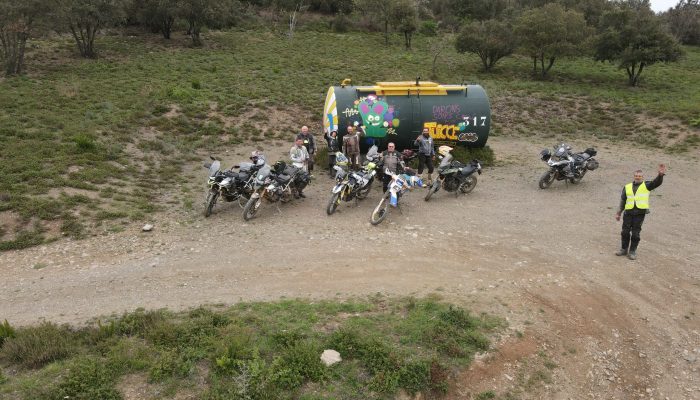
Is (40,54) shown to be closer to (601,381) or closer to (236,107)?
(236,107)

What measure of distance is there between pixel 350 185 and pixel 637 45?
2581 cm

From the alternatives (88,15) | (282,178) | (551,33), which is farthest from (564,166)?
(88,15)

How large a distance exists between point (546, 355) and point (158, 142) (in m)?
14.8

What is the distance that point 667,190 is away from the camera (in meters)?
14.9

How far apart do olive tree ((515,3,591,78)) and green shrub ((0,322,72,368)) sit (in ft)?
100

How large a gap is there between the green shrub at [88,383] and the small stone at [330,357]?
2.46 m

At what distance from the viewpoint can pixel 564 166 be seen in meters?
14.7

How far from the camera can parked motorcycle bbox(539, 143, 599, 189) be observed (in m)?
14.8

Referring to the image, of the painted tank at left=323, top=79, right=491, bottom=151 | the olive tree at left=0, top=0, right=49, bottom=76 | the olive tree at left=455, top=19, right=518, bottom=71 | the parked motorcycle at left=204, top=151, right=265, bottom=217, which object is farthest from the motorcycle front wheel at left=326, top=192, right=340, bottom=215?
the olive tree at left=455, top=19, right=518, bottom=71

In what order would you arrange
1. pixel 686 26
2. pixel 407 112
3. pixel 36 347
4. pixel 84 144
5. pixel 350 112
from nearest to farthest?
pixel 36 347, pixel 84 144, pixel 350 112, pixel 407 112, pixel 686 26

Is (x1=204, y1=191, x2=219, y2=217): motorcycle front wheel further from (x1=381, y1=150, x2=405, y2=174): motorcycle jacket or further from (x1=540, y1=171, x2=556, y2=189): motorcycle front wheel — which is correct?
(x1=540, y1=171, x2=556, y2=189): motorcycle front wheel

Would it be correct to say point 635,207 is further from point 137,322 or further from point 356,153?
point 137,322

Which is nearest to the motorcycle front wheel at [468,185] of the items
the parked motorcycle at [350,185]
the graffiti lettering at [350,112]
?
the parked motorcycle at [350,185]

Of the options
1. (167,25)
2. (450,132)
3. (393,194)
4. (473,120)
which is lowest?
(393,194)
